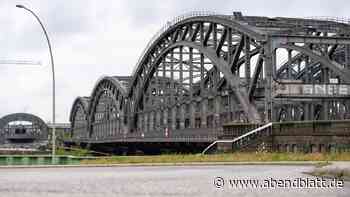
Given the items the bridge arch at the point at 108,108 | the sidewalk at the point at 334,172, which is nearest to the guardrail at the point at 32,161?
the sidewalk at the point at 334,172

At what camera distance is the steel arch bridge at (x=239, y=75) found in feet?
218

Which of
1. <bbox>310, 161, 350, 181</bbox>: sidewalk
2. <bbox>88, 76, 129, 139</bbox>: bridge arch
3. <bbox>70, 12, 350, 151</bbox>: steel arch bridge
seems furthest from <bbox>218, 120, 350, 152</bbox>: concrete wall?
<bbox>88, 76, 129, 139</bbox>: bridge arch

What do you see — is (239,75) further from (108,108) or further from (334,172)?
(108,108)

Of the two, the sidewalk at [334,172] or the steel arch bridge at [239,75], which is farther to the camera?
the steel arch bridge at [239,75]

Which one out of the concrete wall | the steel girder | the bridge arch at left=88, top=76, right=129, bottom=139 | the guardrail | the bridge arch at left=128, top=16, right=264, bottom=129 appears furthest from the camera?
the bridge arch at left=88, top=76, right=129, bottom=139

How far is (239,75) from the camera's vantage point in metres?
81.0

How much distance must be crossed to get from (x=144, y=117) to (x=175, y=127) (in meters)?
23.6

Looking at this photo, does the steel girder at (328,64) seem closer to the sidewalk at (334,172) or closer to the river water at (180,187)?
the river water at (180,187)

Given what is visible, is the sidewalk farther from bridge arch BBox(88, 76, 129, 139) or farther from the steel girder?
bridge arch BBox(88, 76, 129, 139)

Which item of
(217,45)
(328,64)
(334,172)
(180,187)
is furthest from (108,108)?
(180,187)

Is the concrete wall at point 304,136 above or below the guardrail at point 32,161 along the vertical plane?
above

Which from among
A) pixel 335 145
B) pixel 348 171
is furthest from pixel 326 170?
pixel 335 145

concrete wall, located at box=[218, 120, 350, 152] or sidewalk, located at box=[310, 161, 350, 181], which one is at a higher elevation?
concrete wall, located at box=[218, 120, 350, 152]

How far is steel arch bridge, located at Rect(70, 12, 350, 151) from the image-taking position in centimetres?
6638
